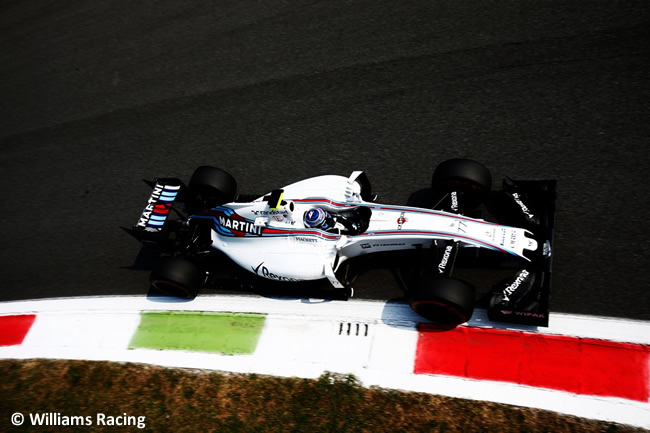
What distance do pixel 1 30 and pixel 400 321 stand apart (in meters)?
12.6

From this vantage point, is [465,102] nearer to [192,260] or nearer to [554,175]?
[554,175]

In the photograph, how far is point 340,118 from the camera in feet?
25.7

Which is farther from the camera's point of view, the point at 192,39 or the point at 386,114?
the point at 192,39

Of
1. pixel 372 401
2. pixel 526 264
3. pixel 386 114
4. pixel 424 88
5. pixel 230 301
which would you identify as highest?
pixel 424 88

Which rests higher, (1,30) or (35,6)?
(35,6)

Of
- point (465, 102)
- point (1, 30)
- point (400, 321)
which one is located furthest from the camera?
point (1, 30)

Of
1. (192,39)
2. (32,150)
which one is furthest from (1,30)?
(192,39)

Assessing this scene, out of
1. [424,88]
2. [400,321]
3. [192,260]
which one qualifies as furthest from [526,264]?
[192,260]

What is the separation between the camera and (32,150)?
964cm

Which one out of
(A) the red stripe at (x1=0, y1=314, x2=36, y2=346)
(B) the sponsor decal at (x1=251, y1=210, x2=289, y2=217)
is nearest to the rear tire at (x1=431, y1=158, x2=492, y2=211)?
(B) the sponsor decal at (x1=251, y1=210, x2=289, y2=217)

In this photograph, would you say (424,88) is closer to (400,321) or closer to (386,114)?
(386,114)

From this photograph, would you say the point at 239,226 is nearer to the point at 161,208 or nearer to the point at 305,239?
the point at 305,239

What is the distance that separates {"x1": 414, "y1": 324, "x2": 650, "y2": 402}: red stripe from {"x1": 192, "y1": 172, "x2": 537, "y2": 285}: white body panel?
97 cm

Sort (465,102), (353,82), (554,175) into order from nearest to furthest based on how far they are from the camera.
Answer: (554,175) < (465,102) < (353,82)
